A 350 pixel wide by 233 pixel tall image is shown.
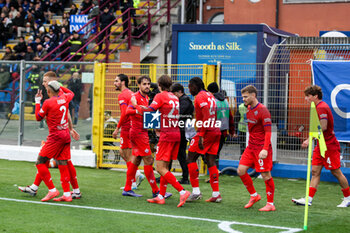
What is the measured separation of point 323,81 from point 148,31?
38.2ft

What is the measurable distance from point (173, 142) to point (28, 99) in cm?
648

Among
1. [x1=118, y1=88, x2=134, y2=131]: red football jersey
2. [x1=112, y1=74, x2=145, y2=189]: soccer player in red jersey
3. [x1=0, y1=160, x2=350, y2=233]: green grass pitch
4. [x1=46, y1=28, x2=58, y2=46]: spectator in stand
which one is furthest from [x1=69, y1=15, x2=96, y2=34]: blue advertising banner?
[x1=118, y1=88, x2=134, y2=131]: red football jersey

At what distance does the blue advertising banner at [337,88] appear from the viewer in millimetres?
12766

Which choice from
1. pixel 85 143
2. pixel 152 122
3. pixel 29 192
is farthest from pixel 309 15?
pixel 29 192

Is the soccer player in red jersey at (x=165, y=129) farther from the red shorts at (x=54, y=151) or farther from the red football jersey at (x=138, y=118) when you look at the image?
the red shorts at (x=54, y=151)

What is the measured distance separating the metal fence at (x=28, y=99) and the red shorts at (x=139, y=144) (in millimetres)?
4245

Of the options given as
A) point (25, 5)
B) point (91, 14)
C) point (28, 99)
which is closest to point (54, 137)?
point (28, 99)

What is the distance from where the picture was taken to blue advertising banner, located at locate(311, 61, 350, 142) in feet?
41.9

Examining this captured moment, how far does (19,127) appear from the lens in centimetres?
1541

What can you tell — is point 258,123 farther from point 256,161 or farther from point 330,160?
point 330,160

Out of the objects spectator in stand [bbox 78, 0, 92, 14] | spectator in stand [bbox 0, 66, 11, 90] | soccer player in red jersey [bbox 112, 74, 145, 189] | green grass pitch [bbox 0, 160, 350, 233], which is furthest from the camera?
spectator in stand [bbox 78, 0, 92, 14]

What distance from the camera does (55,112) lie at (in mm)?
9844

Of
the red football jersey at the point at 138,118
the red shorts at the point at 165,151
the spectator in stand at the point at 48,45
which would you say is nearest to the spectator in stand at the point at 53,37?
the spectator in stand at the point at 48,45

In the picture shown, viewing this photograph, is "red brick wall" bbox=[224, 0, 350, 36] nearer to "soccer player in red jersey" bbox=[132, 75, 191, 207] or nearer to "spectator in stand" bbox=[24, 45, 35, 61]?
"spectator in stand" bbox=[24, 45, 35, 61]
